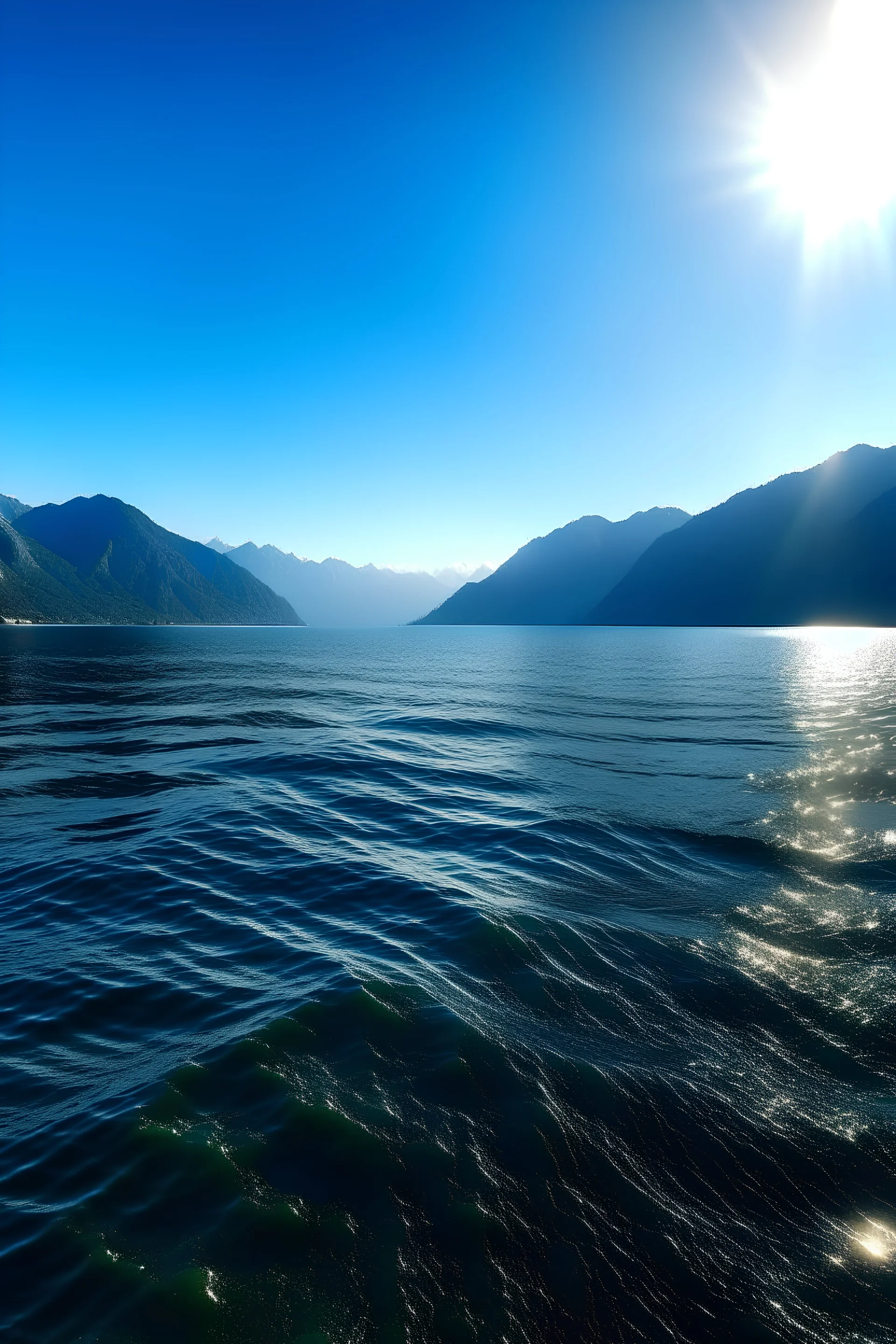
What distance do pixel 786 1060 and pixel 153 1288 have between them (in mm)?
8199

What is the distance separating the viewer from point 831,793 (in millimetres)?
23656

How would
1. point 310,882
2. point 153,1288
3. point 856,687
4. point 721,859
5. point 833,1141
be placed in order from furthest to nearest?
point 856,687, point 721,859, point 310,882, point 833,1141, point 153,1288

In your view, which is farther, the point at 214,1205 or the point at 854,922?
the point at 854,922

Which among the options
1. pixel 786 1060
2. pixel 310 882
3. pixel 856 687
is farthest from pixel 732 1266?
pixel 856 687

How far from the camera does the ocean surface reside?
5.24 meters

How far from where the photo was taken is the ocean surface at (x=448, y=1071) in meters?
5.24

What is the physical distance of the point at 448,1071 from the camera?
8016mm

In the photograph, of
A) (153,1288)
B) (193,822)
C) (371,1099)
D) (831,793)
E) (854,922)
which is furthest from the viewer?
(831,793)

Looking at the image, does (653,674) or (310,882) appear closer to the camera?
(310,882)

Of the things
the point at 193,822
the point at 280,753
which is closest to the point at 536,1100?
the point at 193,822

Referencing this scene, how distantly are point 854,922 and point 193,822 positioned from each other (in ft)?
62.2

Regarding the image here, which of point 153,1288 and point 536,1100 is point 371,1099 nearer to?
point 536,1100

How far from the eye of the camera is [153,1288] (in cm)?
513

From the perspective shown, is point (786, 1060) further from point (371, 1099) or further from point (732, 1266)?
point (371, 1099)
